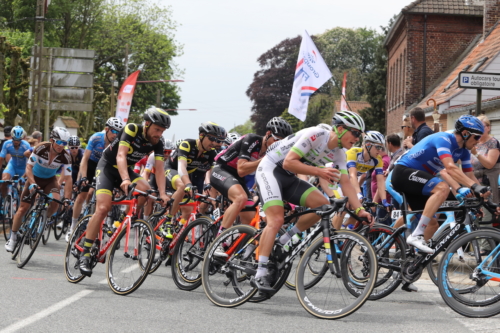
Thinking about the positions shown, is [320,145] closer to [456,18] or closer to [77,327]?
[77,327]

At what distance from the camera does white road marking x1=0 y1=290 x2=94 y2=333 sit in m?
6.26

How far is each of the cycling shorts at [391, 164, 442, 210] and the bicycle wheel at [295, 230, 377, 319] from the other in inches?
61.0

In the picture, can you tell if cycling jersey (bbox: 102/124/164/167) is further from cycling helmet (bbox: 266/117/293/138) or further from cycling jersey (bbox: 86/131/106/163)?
cycling jersey (bbox: 86/131/106/163)

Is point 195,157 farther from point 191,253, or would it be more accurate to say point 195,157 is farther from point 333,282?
point 333,282

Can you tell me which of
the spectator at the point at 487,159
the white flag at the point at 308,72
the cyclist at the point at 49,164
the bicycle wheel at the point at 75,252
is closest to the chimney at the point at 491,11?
the white flag at the point at 308,72

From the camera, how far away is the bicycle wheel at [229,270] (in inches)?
302

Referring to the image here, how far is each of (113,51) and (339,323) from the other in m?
59.9

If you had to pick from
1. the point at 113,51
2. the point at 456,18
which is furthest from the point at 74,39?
the point at 456,18

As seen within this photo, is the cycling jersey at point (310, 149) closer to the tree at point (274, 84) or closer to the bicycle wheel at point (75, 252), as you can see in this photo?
the bicycle wheel at point (75, 252)

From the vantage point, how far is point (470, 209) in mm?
7770

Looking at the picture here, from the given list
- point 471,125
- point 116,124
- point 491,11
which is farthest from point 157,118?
point 491,11

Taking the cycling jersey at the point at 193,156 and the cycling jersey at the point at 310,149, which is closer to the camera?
the cycling jersey at the point at 310,149

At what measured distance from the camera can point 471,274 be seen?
7.23 metres

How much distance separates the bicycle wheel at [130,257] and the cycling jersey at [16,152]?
7.14 metres
